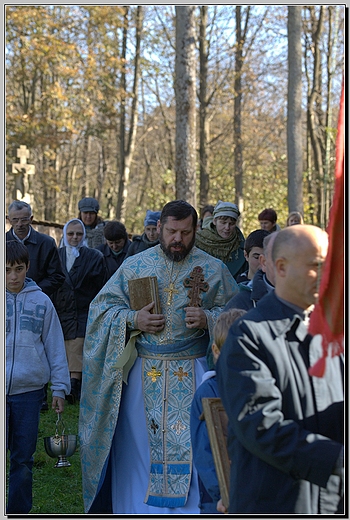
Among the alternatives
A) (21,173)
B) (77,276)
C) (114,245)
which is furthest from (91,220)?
(21,173)

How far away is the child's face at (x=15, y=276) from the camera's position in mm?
5289

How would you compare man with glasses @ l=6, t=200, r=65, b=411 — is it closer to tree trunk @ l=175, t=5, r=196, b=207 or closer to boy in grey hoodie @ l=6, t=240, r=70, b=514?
boy in grey hoodie @ l=6, t=240, r=70, b=514

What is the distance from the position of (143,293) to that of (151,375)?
0.54 m

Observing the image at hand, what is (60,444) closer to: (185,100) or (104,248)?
(104,248)

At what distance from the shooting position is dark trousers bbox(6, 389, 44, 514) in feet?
17.2

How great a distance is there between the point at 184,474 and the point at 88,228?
6.50 metres

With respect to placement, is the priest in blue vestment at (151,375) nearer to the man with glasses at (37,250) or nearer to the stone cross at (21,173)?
the man with glasses at (37,250)

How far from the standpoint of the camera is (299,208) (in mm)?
16062

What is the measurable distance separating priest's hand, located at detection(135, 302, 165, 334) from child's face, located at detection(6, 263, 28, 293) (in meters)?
0.78

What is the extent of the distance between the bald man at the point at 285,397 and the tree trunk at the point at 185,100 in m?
10.6

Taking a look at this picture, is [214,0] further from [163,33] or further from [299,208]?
[163,33]

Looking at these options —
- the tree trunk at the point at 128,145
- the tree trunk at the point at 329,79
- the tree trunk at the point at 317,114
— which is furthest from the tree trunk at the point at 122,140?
the tree trunk at the point at 329,79

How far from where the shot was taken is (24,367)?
5242 millimetres

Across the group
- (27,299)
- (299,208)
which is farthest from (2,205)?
(299,208)
